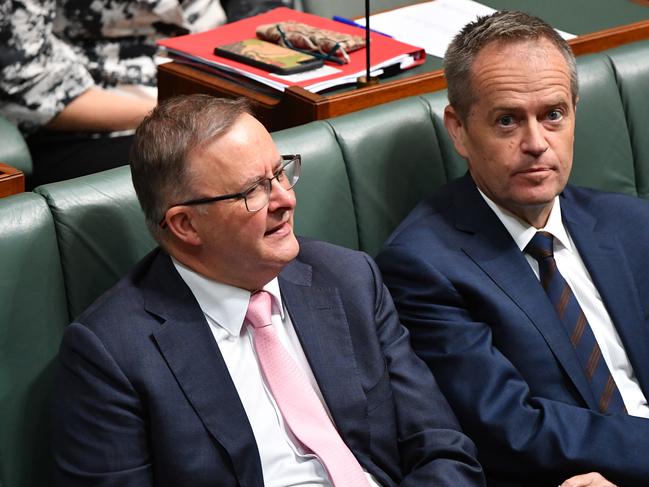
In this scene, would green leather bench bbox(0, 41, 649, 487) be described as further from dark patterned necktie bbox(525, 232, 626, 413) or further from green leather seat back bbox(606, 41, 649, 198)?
dark patterned necktie bbox(525, 232, 626, 413)

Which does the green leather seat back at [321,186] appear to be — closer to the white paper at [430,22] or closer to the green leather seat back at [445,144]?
the green leather seat back at [445,144]

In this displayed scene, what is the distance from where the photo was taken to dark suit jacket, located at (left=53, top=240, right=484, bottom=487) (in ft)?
5.16

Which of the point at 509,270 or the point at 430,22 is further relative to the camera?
the point at 430,22

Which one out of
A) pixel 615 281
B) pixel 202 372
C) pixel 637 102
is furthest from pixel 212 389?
pixel 637 102

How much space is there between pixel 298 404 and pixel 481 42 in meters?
0.69

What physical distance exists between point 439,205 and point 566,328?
0.29 metres

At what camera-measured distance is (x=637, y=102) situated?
2.35m

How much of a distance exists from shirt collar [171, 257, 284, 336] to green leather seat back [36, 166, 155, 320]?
0.52 feet

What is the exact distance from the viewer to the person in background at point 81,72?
8.36 ft

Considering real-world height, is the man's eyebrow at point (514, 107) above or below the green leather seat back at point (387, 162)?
above

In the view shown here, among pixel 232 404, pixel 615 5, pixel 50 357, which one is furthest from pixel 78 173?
pixel 615 5

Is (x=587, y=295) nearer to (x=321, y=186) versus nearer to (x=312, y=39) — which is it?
(x=321, y=186)

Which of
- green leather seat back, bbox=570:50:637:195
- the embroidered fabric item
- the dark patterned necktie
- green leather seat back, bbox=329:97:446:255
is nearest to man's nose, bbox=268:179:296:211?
green leather seat back, bbox=329:97:446:255

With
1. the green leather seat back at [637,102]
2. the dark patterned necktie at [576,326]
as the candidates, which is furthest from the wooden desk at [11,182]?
the green leather seat back at [637,102]
